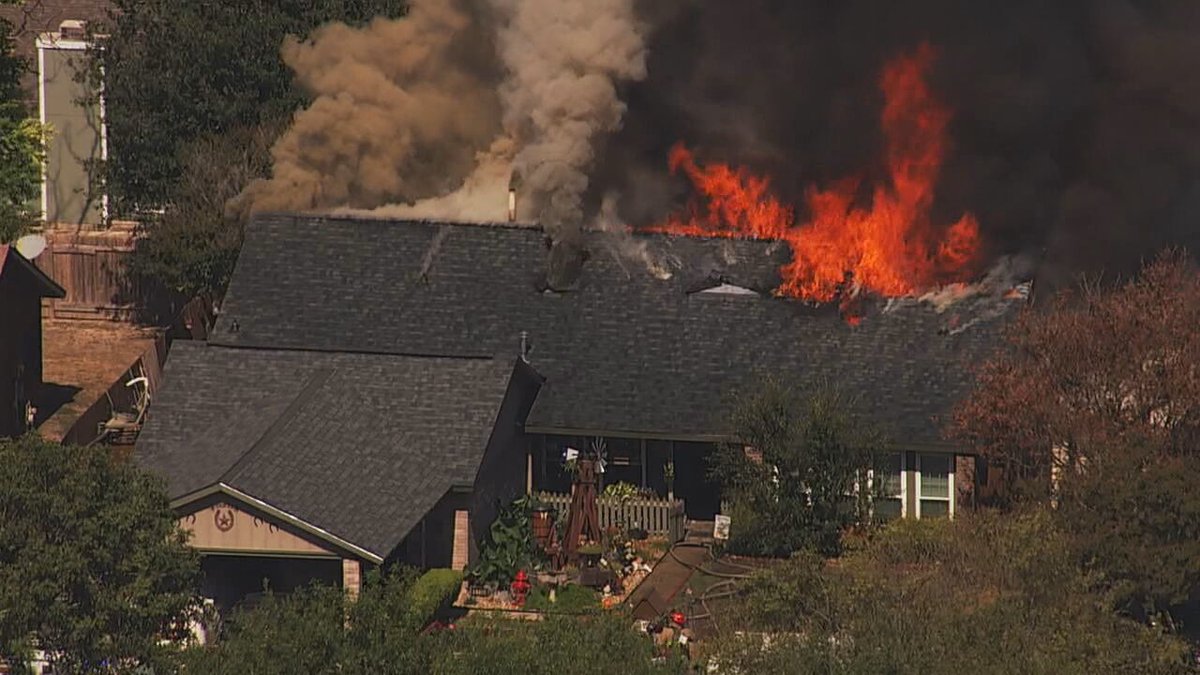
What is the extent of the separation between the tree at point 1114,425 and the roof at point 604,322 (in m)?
2.66

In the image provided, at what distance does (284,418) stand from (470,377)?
11.4 feet

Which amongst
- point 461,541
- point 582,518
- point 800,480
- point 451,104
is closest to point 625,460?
point 582,518

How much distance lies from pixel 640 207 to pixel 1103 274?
9.99 meters

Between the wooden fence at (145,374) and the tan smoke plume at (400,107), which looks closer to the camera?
the wooden fence at (145,374)

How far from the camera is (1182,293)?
44469mm

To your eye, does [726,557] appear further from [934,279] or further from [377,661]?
[377,661]

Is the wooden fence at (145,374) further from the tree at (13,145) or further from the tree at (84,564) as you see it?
the tree at (84,564)

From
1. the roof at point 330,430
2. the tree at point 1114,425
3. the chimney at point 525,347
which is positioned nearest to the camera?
the tree at point 1114,425

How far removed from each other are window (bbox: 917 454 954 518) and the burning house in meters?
0.04

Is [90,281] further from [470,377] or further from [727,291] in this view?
[470,377]

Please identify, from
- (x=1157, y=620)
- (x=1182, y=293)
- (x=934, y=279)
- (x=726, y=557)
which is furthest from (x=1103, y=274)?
(x=1157, y=620)

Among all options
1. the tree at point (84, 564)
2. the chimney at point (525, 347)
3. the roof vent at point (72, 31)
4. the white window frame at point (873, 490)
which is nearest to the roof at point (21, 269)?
the chimney at point (525, 347)

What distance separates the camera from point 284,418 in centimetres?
4588

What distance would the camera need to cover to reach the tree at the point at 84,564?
37.5 meters
